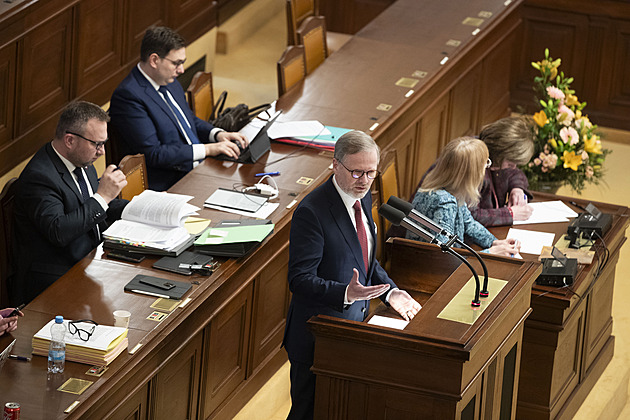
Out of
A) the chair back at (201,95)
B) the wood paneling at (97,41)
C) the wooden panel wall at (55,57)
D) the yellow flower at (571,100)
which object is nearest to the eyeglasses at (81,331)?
the wooden panel wall at (55,57)

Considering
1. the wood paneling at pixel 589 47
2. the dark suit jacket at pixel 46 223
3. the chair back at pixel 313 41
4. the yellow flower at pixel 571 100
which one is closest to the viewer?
the dark suit jacket at pixel 46 223

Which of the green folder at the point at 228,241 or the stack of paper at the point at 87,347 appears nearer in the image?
the stack of paper at the point at 87,347

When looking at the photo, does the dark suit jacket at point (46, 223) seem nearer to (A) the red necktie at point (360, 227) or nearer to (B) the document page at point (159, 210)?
(B) the document page at point (159, 210)

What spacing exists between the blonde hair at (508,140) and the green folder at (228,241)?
139 cm

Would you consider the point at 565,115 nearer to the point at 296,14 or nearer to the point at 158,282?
the point at 296,14

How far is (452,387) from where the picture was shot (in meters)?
3.88

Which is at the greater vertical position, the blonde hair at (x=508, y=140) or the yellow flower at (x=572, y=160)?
the blonde hair at (x=508, y=140)

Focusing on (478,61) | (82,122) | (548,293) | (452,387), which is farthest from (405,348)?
(478,61)

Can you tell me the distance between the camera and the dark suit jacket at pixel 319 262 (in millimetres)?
4266

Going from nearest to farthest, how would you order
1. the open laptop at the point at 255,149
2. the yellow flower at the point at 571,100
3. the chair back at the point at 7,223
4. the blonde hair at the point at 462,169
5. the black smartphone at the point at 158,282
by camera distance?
the black smartphone at the point at 158,282, the chair back at the point at 7,223, the blonde hair at the point at 462,169, the open laptop at the point at 255,149, the yellow flower at the point at 571,100

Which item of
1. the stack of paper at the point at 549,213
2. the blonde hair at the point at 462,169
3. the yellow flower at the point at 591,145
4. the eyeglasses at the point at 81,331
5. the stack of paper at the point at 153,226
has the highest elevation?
the blonde hair at the point at 462,169

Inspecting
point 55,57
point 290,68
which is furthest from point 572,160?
point 55,57

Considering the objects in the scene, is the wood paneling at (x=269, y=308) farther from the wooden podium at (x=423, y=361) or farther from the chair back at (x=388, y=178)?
the wooden podium at (x=423, y=361)

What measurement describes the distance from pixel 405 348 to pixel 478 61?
178 inches
